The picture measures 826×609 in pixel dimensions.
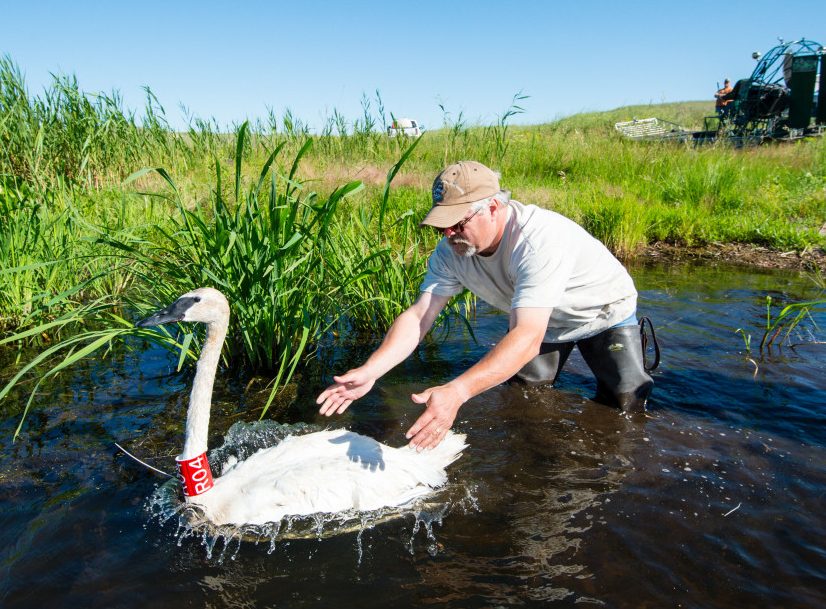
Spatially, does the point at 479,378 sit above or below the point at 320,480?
above

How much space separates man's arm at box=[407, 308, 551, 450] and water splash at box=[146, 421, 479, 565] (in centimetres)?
60

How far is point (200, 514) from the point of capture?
3002mm

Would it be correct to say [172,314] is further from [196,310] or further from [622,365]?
[622,365]

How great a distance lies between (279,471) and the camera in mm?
3137

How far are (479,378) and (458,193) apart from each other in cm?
98

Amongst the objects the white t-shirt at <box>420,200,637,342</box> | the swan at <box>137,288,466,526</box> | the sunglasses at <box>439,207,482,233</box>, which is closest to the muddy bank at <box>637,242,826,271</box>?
the white t-shirt at <box>420,200,637,342</box>

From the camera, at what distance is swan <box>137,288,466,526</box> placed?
298 cm

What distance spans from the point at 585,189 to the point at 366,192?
4.29 meters

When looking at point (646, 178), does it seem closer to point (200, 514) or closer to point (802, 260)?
point (802, 260)

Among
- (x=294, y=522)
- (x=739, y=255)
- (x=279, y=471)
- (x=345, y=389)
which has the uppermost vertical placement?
(x=345, y=389)

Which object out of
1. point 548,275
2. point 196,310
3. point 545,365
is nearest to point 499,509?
point 548,275

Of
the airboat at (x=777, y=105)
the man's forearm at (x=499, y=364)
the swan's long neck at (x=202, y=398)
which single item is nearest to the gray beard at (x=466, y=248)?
the man's forearm at (x=499, y=364)

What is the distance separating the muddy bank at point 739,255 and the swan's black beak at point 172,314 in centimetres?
720

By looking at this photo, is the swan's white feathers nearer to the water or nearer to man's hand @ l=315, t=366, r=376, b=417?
the water
